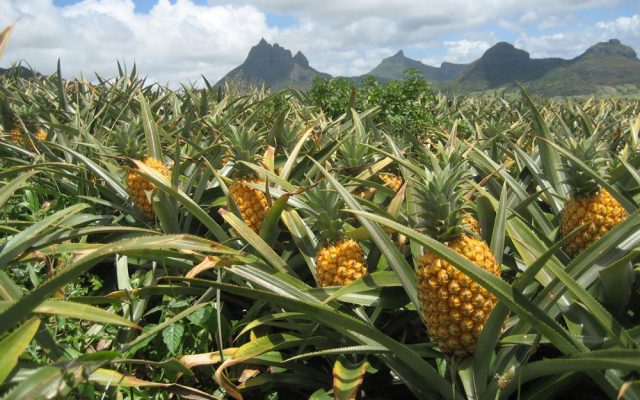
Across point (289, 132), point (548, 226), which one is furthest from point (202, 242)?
point (289, 132)

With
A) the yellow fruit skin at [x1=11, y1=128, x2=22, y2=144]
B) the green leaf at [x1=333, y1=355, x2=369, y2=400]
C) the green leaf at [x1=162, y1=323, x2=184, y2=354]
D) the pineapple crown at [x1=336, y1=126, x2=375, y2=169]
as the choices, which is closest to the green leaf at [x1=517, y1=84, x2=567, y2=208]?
the pineapple crown at [x1=336, y1=126, x2=375, y2=169]

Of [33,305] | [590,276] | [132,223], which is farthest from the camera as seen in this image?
[132,223]

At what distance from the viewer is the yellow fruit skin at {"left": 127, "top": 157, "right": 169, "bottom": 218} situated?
3.00 m

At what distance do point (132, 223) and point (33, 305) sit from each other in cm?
224

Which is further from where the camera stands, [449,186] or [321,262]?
[321,262]

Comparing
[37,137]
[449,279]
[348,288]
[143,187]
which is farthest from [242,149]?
[37,137]

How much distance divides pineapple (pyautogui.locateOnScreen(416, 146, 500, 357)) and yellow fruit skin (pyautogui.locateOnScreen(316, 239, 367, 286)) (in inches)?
15.4

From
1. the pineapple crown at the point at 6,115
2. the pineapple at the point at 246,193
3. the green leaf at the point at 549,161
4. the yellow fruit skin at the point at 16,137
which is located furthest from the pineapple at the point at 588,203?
the pineapple crown at the point at 6,115

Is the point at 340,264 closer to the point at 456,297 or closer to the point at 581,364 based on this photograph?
the point at 456,297

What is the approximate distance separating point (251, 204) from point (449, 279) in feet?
4.36

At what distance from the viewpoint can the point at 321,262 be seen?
207 cm

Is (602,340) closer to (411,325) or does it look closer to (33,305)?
(411,325)

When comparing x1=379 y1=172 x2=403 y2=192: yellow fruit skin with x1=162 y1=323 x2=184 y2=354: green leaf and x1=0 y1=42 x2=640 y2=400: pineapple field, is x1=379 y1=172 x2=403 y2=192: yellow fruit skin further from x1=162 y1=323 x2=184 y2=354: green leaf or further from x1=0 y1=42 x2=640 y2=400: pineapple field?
x1=162 y1=323 x2=184 y2=354: green leaf

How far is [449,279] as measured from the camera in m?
1.63
